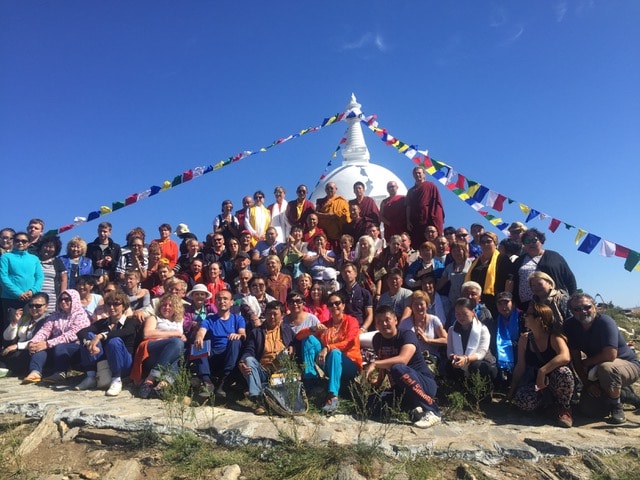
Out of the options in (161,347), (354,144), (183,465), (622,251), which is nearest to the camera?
(183,465)

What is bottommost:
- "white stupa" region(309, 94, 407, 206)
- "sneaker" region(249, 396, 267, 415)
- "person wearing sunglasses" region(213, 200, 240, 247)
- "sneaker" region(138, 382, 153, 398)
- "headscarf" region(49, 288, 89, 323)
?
"sneaker" region(249, 396, 267, 415)

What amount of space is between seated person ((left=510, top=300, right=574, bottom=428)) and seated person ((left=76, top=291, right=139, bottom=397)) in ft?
14.0

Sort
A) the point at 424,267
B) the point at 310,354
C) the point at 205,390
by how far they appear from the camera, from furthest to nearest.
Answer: the point at 424,267, the point at 310,354, the point at 205,390

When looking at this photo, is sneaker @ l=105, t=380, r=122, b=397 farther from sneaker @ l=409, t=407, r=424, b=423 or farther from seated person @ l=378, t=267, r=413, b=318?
seated person @ l=378, t=267, r=413, b=318

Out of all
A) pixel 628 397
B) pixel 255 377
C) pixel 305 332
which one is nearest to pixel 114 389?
pixel 255 377

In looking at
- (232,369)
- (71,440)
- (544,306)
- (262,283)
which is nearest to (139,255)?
(262,283)

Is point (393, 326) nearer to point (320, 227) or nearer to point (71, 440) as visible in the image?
point (71, 440)

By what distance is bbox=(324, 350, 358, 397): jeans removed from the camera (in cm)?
457

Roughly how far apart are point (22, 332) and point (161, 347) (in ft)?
7.11

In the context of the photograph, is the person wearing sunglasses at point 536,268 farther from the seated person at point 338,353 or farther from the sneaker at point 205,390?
the sneaker at point 205,390

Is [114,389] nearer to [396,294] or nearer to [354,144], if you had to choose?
Result: [396,294]

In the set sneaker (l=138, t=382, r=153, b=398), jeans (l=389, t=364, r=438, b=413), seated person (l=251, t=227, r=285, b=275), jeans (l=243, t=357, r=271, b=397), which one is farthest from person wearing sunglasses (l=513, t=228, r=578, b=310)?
sneaker (l=138, t=382, r=153, b=398)

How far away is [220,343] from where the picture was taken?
17.3ft

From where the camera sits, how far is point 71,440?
4.00 meters
